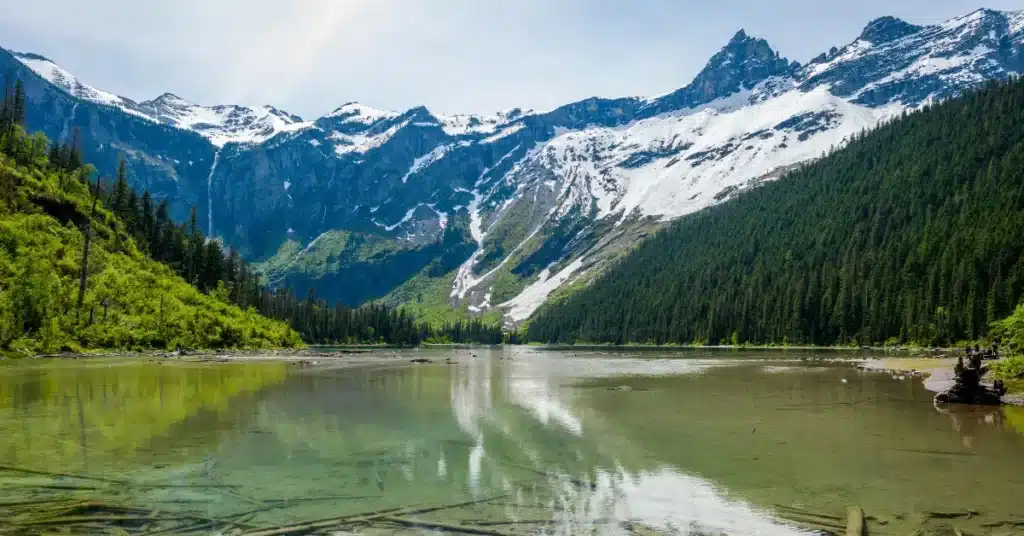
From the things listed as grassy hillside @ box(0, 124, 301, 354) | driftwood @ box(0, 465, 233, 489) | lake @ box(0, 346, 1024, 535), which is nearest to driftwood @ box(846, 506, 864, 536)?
lake @ box(0, 346, 1024, 535)

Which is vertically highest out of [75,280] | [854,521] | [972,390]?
[75,280]

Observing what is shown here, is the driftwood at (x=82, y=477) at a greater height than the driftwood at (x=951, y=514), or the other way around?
the driftwood at (x=82, y=477)

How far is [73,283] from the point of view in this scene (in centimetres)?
8319

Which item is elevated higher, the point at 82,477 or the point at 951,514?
the point at 82,477

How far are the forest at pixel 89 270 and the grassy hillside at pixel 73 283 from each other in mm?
141

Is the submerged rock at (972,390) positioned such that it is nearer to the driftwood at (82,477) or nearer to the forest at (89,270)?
the driftwood at (82,477)

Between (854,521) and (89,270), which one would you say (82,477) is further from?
(89,270)

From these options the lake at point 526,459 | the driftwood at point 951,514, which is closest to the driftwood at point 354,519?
the lake at point 526,459

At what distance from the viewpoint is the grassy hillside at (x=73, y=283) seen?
7588 cm

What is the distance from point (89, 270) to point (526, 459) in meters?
88.2

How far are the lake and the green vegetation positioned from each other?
39.1 m

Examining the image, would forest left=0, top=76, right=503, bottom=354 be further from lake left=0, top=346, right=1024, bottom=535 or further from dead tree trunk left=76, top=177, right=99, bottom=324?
lake left=0, top=346, right=1024, bottom=535

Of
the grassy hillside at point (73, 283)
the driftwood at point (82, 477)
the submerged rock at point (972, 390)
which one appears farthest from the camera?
the grassy hillside at point (73, 283)

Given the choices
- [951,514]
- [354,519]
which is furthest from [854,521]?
[354,519]
